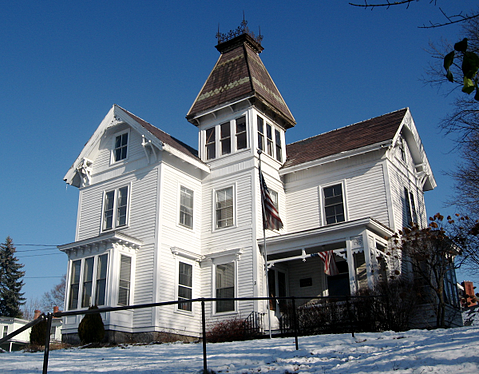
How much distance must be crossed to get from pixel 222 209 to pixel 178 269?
3.19 metres

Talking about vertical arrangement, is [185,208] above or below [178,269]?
above

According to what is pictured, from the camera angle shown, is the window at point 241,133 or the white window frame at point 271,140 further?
the white window frame at point 271,140

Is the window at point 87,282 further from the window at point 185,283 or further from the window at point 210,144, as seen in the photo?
the window at point 210,144

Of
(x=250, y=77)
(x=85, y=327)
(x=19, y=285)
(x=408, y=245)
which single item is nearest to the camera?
(x=85, y=327)

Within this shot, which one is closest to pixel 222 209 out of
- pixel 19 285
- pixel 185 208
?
pixel 185 208

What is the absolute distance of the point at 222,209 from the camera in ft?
69.8

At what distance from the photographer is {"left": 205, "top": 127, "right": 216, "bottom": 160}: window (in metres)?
23.0

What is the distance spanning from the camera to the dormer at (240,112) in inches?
881

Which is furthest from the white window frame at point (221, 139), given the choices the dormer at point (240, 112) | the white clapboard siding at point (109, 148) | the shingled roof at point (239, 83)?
the white clapboard siding at point (109, 148)

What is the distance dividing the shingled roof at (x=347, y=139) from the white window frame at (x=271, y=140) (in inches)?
22.6

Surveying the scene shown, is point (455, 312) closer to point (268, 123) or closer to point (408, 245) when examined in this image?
point (408, 245)

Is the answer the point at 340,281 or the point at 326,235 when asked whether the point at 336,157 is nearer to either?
the point at 326,235

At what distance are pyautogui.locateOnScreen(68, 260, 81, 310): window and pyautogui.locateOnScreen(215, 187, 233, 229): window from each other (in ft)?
19.0

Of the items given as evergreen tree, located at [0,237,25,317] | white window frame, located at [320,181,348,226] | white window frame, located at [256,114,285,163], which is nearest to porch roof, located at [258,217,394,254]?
white window frame, located at [320,181,348,226]
